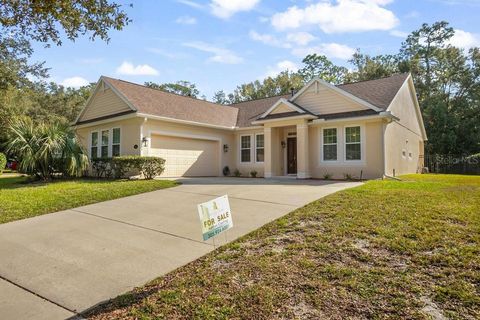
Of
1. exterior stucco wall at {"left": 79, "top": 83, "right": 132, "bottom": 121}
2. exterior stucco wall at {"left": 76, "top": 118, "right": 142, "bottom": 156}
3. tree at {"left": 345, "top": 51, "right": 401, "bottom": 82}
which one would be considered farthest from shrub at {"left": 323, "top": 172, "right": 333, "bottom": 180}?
tree at {"left": 345, "top": 51, "right": 401, "bottom": 82}

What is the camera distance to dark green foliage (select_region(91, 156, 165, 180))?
13.2m

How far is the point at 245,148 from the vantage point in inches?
718

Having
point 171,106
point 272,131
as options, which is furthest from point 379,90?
point 171,106

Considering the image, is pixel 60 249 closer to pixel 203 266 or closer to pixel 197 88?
pixel 203 266

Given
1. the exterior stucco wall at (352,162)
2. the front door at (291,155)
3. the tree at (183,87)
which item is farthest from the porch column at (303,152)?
the tree at (183,87)

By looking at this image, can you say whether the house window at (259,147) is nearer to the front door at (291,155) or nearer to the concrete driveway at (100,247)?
the front door at (291,155)

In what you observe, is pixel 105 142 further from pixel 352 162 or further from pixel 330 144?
pixel 352 162

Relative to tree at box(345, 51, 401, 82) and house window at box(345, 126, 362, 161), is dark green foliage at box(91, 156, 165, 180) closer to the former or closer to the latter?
house window at box(345, 126, 362, 161)

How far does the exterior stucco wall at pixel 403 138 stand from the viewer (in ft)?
48.0

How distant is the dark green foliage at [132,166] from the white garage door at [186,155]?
52.3 inches

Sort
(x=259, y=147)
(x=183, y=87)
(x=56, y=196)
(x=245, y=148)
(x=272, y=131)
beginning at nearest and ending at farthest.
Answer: (x=56, y=196) < (x=272, y=131) < (x=259, y=147) < (x=245, y=148) < (x=183, y=87)

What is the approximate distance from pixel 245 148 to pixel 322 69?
86.7 feet

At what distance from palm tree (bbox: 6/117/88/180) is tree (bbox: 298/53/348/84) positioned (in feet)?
105

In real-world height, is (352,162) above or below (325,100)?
below
